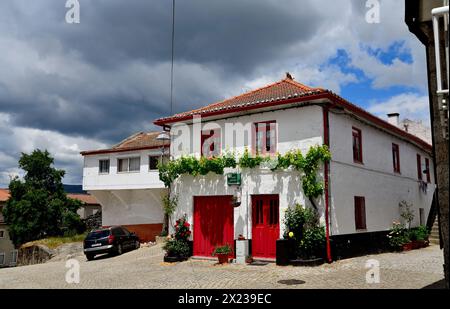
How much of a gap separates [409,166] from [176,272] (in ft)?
46.7

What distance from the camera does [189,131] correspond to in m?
16.8

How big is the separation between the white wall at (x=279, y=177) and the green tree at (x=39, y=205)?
21.6 m

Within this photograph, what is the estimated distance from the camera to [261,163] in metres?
14.6

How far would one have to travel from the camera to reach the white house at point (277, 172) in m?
13.9

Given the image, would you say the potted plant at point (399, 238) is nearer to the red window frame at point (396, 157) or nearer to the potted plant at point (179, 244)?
the red window frame at point (396, 157)

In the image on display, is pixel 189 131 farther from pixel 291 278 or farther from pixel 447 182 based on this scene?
pixel 447 182

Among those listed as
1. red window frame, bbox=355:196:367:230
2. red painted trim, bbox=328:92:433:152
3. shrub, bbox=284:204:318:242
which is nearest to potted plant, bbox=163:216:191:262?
shrub, bbox=284:204:318:242

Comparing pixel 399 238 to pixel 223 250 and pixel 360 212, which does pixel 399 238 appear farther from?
pixel 223 250

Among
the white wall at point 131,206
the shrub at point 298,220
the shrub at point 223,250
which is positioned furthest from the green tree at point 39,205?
the shrub at point 298,220

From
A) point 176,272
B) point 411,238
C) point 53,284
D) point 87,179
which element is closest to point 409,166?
point 411,238

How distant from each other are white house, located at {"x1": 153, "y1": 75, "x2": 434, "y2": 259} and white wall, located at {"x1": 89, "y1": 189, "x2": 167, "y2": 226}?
9486 millimetres

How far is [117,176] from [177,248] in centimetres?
1258

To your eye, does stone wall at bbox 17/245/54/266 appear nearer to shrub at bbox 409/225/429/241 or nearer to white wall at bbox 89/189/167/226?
white wall at bbox 89/189/167/226

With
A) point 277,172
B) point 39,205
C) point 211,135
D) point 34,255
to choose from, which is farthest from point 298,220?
point 39,205
